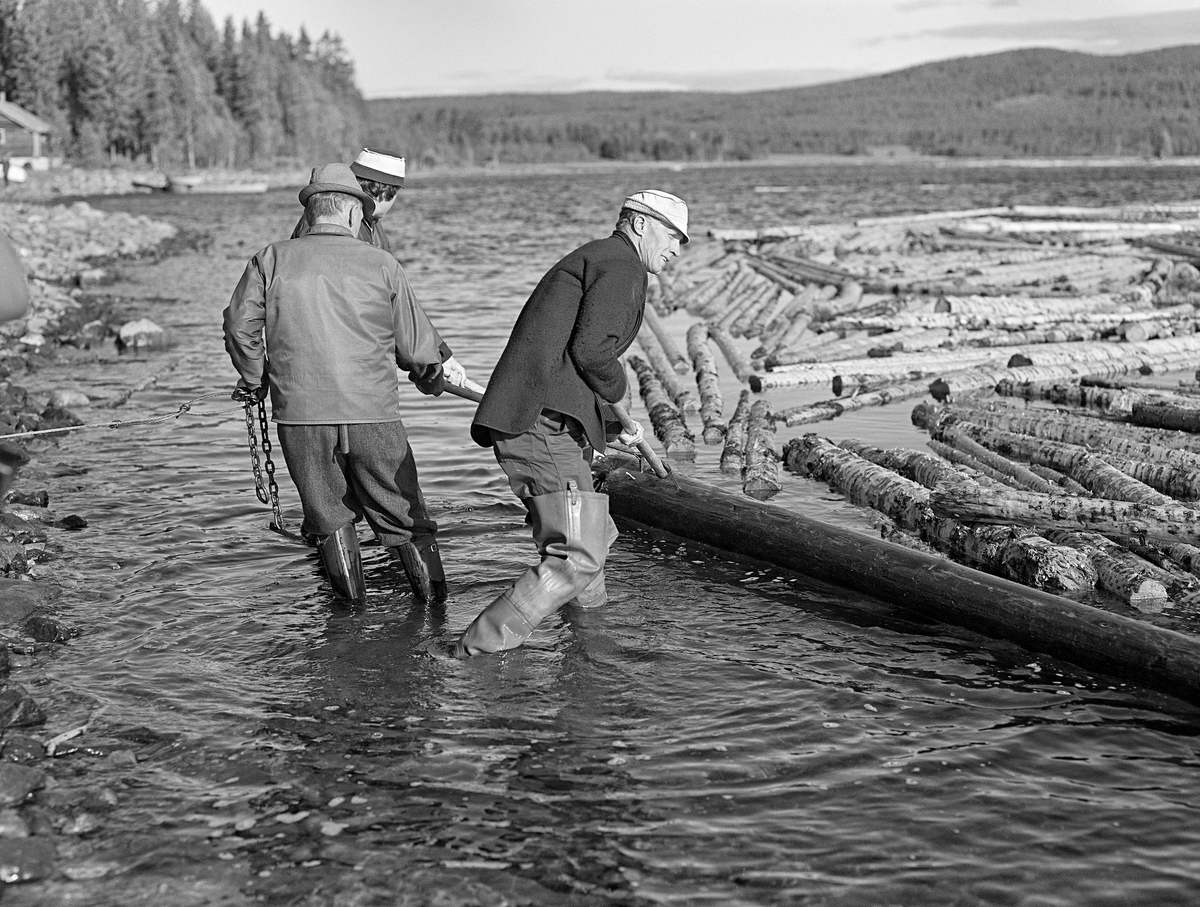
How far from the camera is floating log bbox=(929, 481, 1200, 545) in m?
8.27

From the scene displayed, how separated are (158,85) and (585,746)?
423 ft

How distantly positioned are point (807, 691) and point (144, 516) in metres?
5.83

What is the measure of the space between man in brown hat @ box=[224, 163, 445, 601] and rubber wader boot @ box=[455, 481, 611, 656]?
1.10 metres

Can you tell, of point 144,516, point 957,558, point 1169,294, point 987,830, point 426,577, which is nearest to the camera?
point 987,830

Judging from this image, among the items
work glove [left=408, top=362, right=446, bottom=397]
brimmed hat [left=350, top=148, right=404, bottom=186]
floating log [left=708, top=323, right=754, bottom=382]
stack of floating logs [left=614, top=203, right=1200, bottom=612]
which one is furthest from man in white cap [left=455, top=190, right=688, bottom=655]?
floating log [left=708, top=323, right=754, bottom=382]

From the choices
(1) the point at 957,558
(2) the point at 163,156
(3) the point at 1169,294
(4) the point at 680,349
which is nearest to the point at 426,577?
(1) the point at 957,558

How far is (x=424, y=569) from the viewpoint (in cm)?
774

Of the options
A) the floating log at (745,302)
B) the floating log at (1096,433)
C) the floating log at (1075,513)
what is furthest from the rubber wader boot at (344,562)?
the floating log at (745,302)

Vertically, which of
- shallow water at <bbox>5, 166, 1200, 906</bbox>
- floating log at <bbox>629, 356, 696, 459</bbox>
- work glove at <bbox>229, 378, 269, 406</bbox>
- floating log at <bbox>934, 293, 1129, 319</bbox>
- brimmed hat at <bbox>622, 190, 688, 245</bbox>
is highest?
brimmed hat at <bbox>622, 190, 688, 245</bbox>

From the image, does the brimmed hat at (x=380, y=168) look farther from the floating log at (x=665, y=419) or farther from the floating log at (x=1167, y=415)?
the floating log at (x=1167, y=415)

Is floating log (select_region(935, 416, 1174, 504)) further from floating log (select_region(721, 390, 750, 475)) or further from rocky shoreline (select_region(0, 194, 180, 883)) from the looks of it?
rocky shoreline (select_region(0, 194, 180, 883))

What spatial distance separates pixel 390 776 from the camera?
5562 mm

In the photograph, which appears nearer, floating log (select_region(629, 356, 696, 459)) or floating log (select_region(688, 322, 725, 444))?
floating log (select_region(629, 356, 696, 459))

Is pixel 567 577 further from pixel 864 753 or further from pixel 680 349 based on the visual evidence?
pixel 680 349
